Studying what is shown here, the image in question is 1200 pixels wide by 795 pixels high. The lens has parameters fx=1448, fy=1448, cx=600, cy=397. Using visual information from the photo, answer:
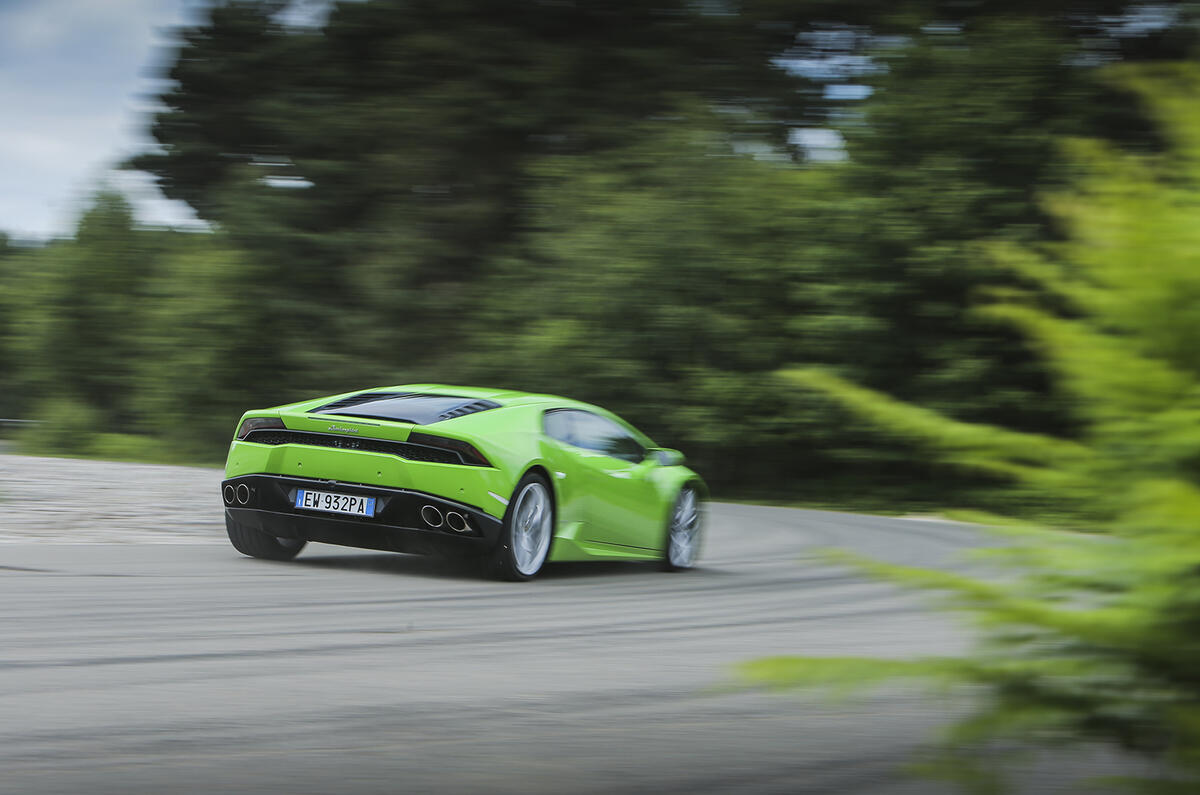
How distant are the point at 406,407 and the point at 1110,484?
6.75m

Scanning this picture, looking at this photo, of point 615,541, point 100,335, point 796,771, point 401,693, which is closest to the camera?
point 796,771

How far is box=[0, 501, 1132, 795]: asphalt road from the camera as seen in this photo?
153 inches

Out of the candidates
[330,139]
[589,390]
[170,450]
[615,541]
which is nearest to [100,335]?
[170,450]

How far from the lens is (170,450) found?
33.1 m

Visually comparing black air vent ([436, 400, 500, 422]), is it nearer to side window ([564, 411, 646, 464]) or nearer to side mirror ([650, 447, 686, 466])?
side window ([564, 411, 646, 464])

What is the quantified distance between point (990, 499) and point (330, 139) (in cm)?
3215

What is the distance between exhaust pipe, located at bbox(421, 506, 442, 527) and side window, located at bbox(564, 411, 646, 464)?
4.59 ft

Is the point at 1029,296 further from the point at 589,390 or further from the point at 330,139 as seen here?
the point at 330,139

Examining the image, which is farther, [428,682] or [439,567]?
[439,567]

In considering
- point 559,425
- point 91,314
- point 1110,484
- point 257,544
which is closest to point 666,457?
point 559,425

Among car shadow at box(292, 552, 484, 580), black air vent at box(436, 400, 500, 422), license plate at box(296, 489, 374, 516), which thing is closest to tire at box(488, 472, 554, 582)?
car shadow at box(292, 552, 484, 580)

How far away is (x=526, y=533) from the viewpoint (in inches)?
352

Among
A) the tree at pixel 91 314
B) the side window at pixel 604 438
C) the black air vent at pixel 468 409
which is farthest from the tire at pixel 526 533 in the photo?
the tree at pixel 91 314

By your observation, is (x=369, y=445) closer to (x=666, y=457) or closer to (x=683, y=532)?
(x=666, y=457)
